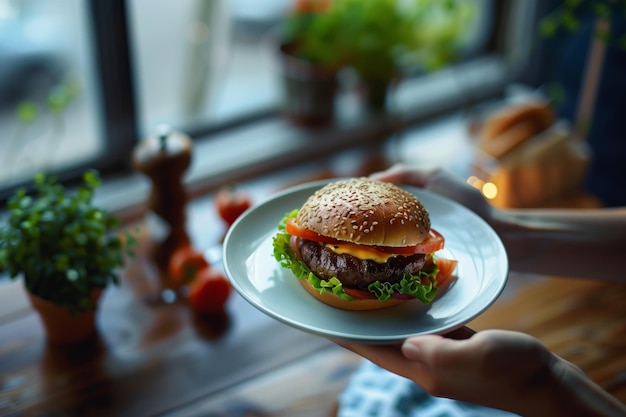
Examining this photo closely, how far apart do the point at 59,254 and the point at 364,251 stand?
66cm

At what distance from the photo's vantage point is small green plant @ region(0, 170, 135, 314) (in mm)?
1417

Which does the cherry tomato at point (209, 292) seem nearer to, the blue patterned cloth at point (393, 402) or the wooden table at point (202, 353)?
the wooden table at point (202, 353)

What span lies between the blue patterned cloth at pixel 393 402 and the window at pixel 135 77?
97 cm

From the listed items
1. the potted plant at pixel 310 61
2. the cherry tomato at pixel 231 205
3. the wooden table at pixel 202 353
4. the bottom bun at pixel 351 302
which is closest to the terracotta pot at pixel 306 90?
the potted plant at pixel 310 61

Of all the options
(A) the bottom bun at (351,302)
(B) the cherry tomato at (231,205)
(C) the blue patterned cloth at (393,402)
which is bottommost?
(C) the blue patterned cloth at (393,402)

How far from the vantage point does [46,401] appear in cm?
139

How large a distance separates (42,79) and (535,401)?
1.73m

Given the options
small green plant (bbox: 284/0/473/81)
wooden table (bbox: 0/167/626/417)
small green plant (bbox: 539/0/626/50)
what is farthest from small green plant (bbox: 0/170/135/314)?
small green plant (bbox: 539/0/626/50)

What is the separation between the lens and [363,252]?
1.20 m

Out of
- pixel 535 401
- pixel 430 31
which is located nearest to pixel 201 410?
pixel 535 401

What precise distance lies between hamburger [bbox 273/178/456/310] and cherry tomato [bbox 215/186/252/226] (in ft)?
2.03

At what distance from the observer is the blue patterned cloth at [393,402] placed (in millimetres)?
1394

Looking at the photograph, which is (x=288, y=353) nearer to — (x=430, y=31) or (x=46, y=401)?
(x=46, y=401)

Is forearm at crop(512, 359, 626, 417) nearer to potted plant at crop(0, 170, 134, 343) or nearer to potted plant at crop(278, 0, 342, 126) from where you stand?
potted plant at crop(0, 170, 134, 343)
